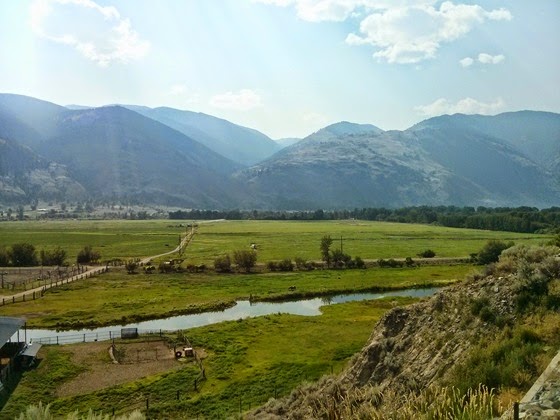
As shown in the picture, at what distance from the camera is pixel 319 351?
43.6m

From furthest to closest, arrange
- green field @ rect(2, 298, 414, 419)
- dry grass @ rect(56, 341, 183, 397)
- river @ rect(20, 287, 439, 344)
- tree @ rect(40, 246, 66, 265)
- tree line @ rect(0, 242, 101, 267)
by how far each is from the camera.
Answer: tree line @ rect(0, 242, 101, 267) < tree @ rect(40, 246, 66, 265) < river @ rect(20, 287, 439, 344) < dry grass @ rect(56, 341, 183, 397) < green field @ rect(2, 298, 414, 419)

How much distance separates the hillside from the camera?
14.7 m

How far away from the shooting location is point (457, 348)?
19438 mm

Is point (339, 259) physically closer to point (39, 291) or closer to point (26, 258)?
point (39, 291)

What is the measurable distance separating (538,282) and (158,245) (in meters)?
132

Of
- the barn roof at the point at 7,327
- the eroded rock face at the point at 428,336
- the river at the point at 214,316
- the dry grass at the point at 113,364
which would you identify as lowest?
the river at the point at 214,316

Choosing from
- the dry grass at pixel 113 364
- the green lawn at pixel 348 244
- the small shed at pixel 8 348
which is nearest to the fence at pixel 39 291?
the green lawn at pixel 348 244

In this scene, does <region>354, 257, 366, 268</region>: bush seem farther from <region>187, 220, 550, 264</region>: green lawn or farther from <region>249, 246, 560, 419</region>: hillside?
<region>249, 246, 560, 419</region>: hillside

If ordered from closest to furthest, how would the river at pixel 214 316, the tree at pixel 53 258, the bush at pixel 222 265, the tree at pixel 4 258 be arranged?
1. the river at pixel 214 316
2. the bush at pixel 222 265
3. the tree at pixel 53 258
4. the tree at pixel 4 258

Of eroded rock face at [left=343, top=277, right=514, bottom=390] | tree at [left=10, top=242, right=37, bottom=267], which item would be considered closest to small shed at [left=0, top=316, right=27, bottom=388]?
eroded rock face at [left=343, top=277, right=514, bottom=390]

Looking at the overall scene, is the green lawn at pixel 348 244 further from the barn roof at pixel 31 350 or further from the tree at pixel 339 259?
the barn roof at pixel 31 350

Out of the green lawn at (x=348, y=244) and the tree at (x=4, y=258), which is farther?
the green lawn at (x=348, y=244)

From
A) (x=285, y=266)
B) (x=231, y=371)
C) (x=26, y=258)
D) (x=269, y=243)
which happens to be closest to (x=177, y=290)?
(x=285, y=266)

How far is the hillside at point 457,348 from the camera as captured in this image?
14656 mm
